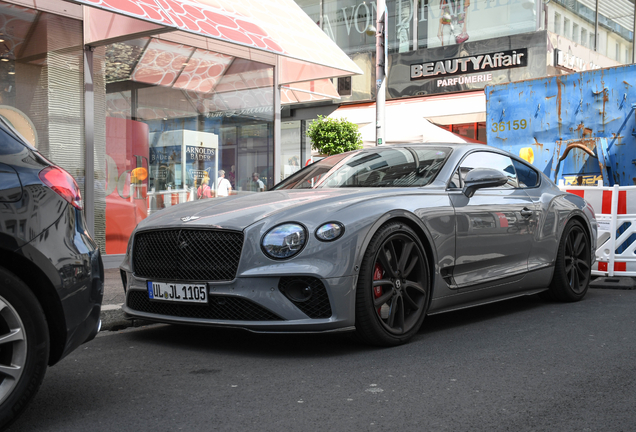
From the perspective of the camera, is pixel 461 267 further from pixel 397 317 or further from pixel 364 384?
pixel 364 384

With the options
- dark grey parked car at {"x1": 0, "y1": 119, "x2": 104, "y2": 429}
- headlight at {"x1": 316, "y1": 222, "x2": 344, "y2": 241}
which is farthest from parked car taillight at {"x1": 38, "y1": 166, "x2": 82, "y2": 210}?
headlight at {"x1": 316, "y1": 222, "x2": 344, "y2": 241}

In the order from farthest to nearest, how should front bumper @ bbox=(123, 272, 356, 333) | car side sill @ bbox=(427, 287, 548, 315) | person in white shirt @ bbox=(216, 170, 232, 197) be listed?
person in white shirt @ bbox=(216, 170, 232, 197) → car side sill @ bbox=(427, 287, 548, 315) → front bumper @ bbox=(123, 272, 356, 333)

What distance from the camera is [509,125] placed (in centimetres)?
1038

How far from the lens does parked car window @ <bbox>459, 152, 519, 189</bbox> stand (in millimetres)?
5402

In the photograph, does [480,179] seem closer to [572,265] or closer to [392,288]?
[392,288]

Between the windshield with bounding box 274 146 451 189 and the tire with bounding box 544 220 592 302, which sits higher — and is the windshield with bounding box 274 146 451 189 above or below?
above

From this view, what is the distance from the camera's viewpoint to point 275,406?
10.3 ft

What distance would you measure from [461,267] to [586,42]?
21570 millimetres

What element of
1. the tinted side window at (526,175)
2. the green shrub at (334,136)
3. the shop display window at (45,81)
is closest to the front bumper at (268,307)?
the tinted side window at (526,175)

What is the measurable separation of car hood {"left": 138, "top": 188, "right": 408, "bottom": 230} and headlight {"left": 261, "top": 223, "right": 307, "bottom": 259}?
77 millimetres

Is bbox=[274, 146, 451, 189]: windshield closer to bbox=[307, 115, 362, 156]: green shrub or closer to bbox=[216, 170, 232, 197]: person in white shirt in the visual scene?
bbox=[216, 170, 232, 197]: person in white shirt

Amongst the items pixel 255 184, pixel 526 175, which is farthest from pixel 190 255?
pixel 255 184

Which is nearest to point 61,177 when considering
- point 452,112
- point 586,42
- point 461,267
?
point 461,267

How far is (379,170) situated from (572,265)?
7.72 feet
